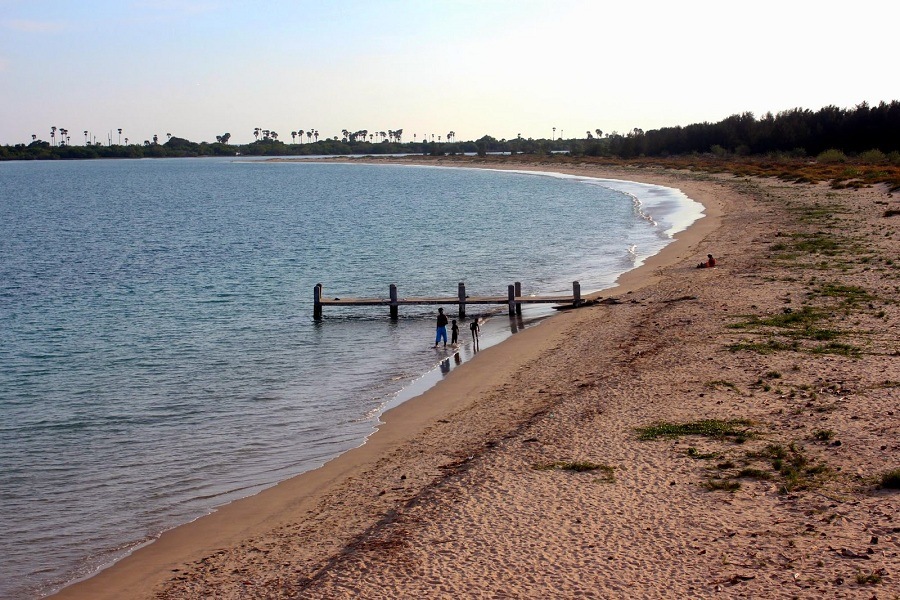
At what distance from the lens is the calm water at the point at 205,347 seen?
45.6ft

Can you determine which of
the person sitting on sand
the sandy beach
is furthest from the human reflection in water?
A: the person sitting on sand

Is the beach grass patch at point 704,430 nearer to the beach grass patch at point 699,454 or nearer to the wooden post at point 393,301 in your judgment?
the beach grass patch at point 699,454

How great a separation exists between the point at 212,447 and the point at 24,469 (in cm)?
331

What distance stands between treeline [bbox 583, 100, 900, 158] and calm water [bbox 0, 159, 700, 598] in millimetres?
35702

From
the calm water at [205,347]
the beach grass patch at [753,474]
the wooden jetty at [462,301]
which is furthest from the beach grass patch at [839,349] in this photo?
the wooden jetty at [462,301]

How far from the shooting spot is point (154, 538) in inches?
478

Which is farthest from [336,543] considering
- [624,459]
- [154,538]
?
[624,459]

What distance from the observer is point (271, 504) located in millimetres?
13031

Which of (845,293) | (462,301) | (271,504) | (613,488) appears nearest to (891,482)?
(613,488)

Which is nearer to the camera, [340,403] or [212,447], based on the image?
[212,447]

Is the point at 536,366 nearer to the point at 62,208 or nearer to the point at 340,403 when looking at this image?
the point at 340,403

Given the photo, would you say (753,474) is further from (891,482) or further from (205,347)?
(205,347)

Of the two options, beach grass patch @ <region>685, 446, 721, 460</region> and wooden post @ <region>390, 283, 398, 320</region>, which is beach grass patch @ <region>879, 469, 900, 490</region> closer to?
beach grass patch @ <region>685, 446, 721, 460</region>

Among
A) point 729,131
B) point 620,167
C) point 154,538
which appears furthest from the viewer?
point 620,167
